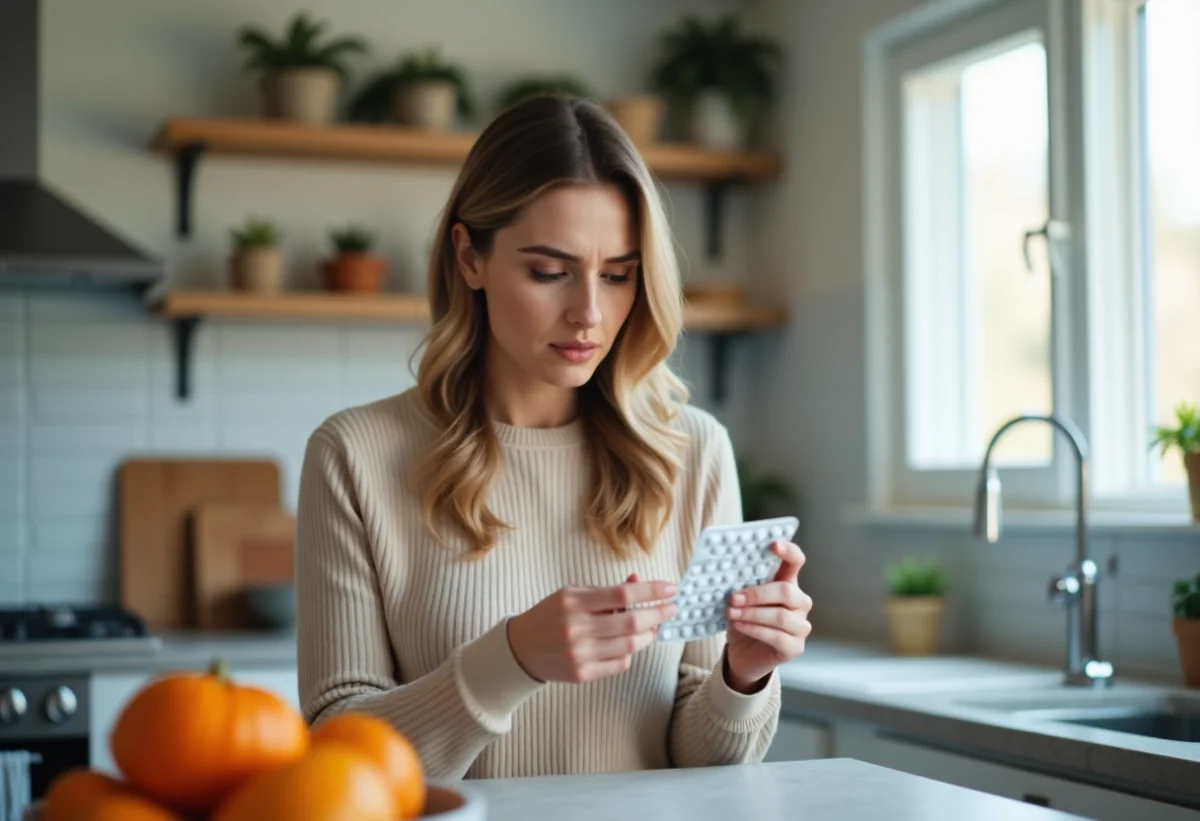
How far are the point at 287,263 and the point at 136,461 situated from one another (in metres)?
0.61

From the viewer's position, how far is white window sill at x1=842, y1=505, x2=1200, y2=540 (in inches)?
95.9

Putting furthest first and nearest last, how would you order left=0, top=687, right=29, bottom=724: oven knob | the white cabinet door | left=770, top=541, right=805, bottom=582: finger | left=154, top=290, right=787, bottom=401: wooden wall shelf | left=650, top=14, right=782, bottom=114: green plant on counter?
1. left=650, top=14, right=782, bottom=114: green plant on counter
2. left=154, top=290, right=787, bottom=401: wooden wall shelf
3. left=0, top=687, right=29, bottom=724: oven knob
4. the white cabinet door
5. left=770, top=541, right=805, bottom=582: finger

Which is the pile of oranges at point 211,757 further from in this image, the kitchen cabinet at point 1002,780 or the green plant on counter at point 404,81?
the green plant on counter at point 404,81

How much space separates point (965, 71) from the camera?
325 centimetres

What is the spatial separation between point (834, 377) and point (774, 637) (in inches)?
85.7

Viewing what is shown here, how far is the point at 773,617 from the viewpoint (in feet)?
4.70

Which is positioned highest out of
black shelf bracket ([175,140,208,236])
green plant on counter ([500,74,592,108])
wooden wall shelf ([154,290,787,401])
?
green plant on counter ([500,74,592,108])

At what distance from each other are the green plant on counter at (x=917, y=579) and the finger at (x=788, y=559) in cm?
164

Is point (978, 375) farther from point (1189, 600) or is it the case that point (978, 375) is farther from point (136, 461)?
point (136, 461)

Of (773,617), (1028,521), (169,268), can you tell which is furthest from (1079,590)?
(169,268)

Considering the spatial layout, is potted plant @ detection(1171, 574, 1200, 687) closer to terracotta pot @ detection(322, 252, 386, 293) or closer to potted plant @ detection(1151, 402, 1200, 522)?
potted plant @ detection(1151, 402, 1200, 522)

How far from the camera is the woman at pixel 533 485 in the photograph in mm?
1597

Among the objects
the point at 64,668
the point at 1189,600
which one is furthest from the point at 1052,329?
the point at 64,668

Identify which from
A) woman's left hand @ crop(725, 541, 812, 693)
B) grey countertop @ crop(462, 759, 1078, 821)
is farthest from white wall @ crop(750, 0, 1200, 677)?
grey countertop @ crop(462, 759, 1078, 821)
